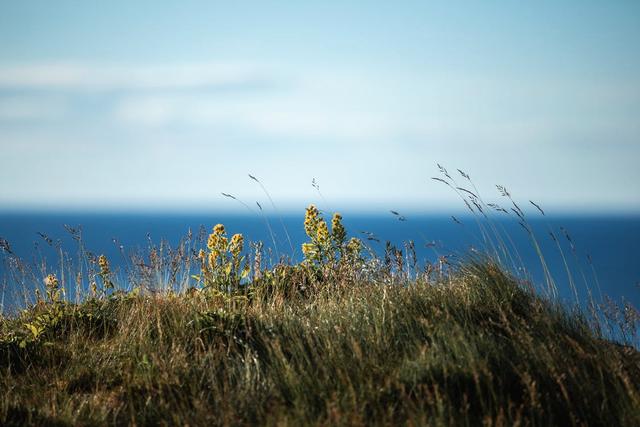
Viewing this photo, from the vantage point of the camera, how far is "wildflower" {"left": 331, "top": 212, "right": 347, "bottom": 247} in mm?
7736

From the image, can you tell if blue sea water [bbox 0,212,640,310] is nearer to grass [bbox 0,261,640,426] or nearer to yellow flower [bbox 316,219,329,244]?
yellow flower [bbox 316,219,329,244]

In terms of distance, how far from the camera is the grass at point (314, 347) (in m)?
4.02

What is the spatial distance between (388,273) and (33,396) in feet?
11.2

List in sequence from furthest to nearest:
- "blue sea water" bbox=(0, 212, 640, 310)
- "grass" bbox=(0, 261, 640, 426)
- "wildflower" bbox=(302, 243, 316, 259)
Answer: "wildflower" bbox=(302, 243, 316, 259)
"blue sea water" bbox=(0, 212, 640, 310)
"grass" bbox=(0, 261, 640, 426)

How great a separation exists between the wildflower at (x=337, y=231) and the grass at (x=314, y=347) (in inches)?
1.1

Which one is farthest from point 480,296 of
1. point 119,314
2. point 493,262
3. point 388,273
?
point 119,314

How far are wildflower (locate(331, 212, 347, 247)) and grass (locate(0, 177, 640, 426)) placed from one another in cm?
3

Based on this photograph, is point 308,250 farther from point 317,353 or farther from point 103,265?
point 317,353

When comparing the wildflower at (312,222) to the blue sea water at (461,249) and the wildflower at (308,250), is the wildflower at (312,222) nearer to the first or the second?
the wildflower at (308,250)

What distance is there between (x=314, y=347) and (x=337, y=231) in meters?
3.08

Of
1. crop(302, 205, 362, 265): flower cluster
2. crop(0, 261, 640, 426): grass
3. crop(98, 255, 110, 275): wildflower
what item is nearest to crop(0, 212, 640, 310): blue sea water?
crop(98, 255, 110, 275): wildflower

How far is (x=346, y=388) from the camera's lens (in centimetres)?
405

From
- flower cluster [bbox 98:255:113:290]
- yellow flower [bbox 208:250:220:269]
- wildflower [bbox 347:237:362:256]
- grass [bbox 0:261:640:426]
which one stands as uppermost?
wildflower [bbox 347:237:362:256]

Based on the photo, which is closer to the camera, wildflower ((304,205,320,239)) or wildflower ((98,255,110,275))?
wildflower ((98,255,110,275))
